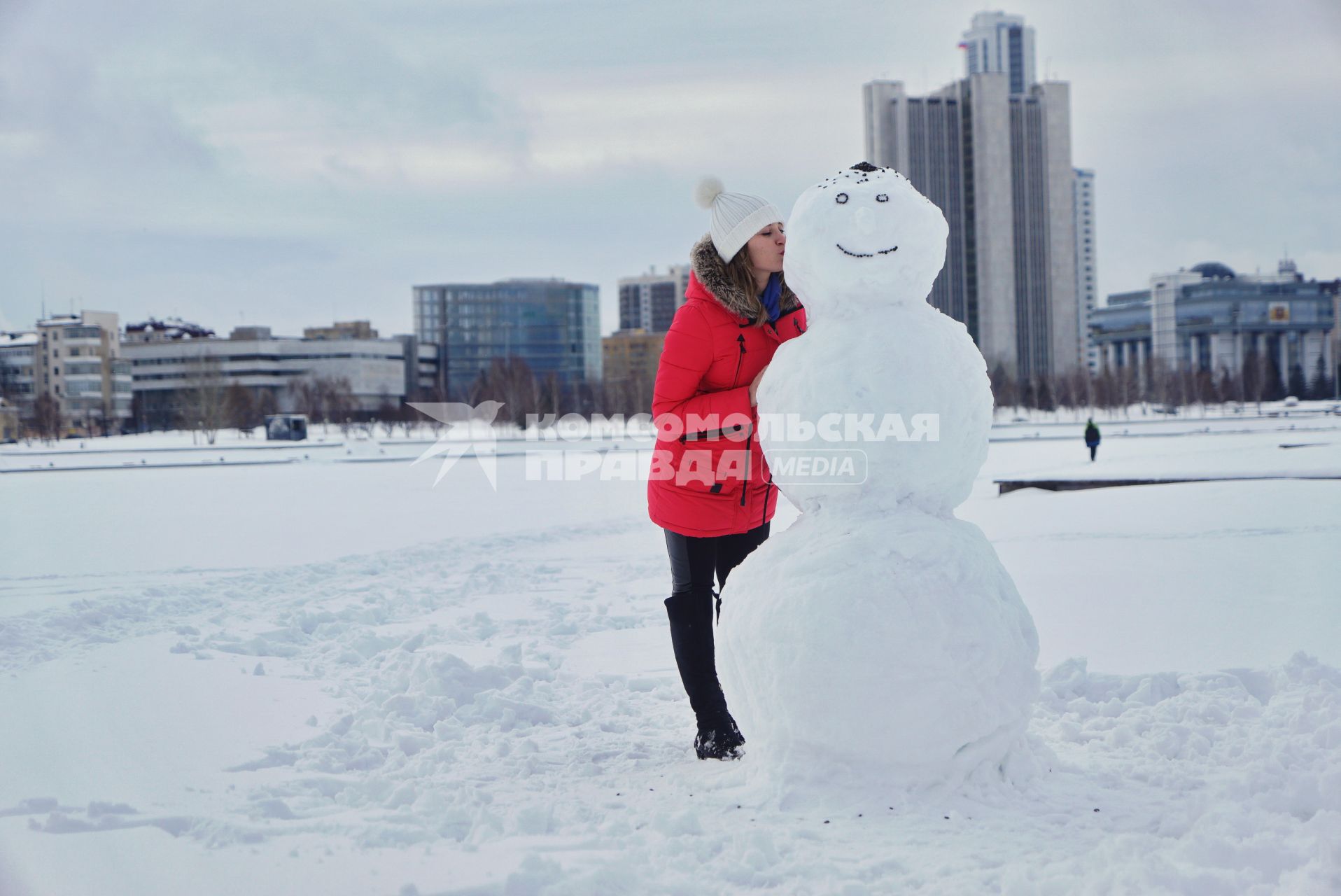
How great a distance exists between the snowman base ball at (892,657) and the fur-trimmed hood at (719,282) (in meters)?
0.81

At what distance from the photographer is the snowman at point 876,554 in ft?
8.97

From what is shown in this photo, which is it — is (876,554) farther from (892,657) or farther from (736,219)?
(736,219)

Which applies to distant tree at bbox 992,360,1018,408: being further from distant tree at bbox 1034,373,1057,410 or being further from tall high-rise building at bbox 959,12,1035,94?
tall high-rise building at bbox 959,12,1035,94

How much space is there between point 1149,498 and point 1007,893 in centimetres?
1076

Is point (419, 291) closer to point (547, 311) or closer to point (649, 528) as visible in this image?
point (547, 311)

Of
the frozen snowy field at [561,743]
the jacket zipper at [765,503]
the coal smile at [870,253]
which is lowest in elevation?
the frozen snowy field at [561,743]

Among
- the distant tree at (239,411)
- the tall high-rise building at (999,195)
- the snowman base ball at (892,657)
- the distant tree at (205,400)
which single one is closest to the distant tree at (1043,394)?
the tall high-rise building at (999,195)

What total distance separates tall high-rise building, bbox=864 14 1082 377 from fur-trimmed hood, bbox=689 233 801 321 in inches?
3299

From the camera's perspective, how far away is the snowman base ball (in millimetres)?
2719

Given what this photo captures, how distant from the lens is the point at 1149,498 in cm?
1182

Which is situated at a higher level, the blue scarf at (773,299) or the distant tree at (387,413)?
the distant tree at (387,413)

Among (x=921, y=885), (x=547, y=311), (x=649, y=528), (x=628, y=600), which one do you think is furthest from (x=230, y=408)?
(x=921, y=885)

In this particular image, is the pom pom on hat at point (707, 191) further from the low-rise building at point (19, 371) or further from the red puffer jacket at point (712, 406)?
the low-rise building at point (19, 371)

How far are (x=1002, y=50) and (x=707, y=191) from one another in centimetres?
18849
